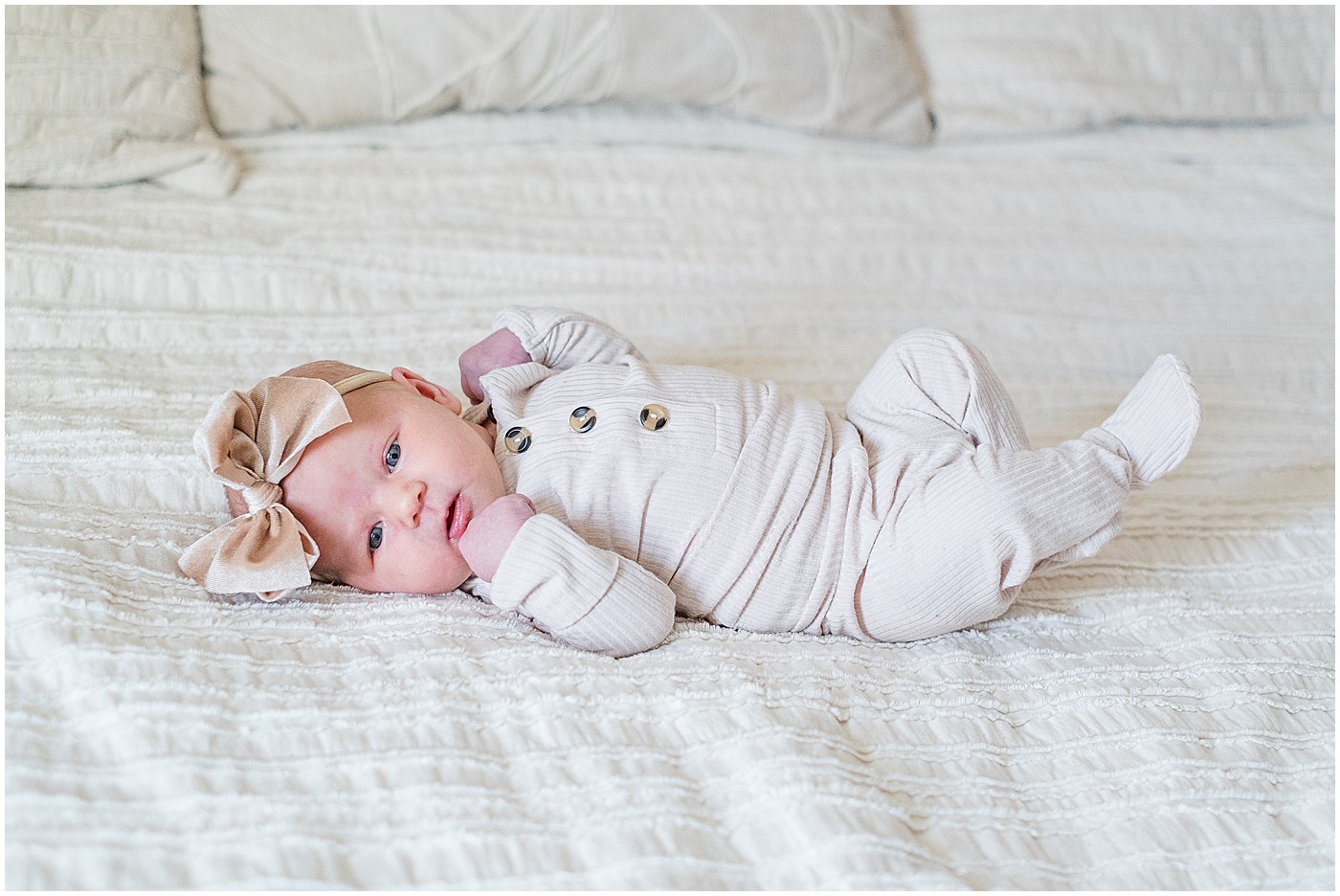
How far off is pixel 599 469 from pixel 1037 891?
1.73 feet

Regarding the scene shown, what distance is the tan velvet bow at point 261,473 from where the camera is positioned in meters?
0.96

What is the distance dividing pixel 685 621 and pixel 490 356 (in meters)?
0.38

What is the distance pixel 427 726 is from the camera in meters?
0.86

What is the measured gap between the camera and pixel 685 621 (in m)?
1.09

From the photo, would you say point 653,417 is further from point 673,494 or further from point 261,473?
point 261,473

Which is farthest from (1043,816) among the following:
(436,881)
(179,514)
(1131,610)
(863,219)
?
(863,219)

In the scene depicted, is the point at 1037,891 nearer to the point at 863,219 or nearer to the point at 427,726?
the point at 427,726

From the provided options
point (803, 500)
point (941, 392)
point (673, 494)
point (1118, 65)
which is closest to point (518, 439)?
Result: point (673, 494)

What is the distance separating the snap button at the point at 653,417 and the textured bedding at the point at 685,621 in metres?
0.20

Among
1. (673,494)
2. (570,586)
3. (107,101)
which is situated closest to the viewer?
(570,586)

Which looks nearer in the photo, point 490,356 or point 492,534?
point 492,534

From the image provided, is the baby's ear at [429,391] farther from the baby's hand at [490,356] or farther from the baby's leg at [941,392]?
the baby's leg at [941,392]

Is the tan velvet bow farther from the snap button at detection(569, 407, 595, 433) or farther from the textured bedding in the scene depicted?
the snap button at detection(569, 407, 595, 433)

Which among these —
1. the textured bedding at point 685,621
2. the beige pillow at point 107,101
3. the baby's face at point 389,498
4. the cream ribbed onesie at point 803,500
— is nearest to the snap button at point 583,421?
the cream ribbed onesie at point 803,500
